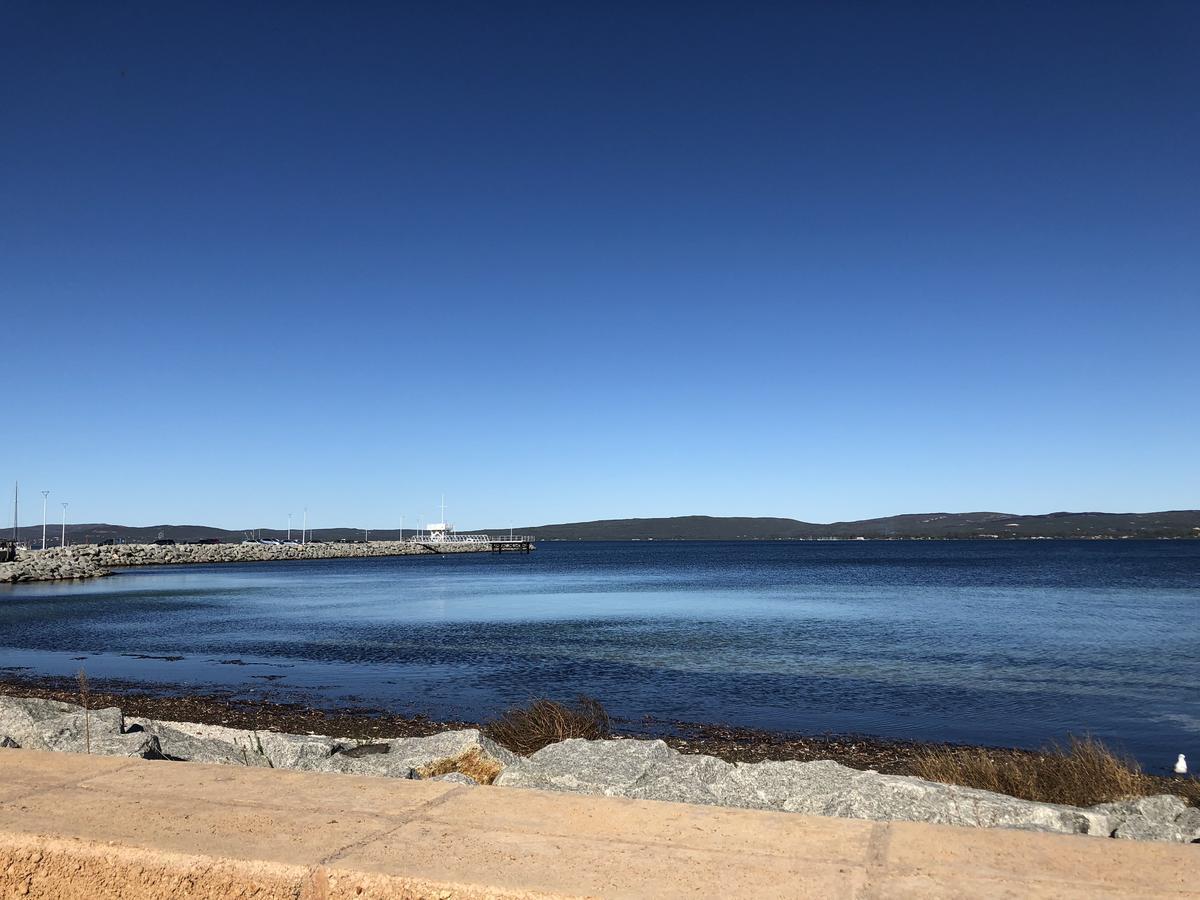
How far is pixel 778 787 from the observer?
857 cm

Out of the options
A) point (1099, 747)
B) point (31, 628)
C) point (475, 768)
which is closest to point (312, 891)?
point (475, 768)

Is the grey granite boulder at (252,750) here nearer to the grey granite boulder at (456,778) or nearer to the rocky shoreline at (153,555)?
the grey granite boulder at (456,778)

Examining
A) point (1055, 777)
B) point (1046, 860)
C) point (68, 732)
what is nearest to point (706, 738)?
point (1055, 777)

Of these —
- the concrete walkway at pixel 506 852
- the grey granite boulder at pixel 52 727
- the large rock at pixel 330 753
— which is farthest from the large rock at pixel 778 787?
the grey granite boulder at pixel 52 727

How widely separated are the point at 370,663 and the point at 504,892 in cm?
2286

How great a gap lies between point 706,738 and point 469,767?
6691mm

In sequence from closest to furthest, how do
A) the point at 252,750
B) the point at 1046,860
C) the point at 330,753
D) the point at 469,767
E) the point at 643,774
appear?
1. the point at 1046,860
2. the point at 643,774
3. the point at 469,767
4. the point at 252,750
5. the point at 330,753

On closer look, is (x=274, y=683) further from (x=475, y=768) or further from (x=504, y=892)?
(x=504, y=892)

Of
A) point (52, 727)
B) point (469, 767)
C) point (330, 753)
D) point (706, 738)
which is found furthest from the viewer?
point (706, 738)

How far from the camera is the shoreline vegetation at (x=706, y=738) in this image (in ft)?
31.9

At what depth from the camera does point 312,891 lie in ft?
10.1

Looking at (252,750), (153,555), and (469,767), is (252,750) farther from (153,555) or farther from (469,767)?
(153,555)

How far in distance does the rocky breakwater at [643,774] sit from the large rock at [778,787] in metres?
0.01

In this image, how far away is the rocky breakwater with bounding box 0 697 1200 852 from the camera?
7375mm
